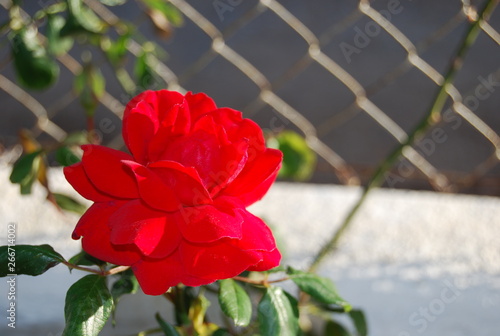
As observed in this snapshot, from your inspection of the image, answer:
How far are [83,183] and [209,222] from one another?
87 mm

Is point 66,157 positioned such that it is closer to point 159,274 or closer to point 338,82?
point 159,274

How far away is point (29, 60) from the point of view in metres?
0.70

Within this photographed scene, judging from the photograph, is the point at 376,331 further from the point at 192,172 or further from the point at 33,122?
the point at 33,122

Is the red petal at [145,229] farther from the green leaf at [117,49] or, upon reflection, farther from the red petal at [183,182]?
the green leaf at [117,49]

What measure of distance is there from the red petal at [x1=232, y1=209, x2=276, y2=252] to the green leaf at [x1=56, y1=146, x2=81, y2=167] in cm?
21

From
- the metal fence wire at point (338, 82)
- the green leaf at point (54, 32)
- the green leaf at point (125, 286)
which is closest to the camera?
the green leaf at point (125, 286)

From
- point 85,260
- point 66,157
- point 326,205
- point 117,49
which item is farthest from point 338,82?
point 85,260

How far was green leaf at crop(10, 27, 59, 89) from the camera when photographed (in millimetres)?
693

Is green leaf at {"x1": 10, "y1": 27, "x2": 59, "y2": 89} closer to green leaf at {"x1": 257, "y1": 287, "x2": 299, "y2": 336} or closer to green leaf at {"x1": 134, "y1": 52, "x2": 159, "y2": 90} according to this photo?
green leaf at {"x1": 134, "y1": 52, "x2": 159, "y2": 90}

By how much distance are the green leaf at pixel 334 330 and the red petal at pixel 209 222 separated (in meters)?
0.32

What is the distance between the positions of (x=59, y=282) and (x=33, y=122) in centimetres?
155

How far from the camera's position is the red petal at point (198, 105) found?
0.45 meters

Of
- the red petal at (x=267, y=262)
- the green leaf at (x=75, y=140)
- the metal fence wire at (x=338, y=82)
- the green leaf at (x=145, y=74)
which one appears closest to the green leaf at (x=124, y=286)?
the red petal at (x=267, y=262)

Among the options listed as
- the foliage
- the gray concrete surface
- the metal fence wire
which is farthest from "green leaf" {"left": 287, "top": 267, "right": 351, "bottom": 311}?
the metal fence wire
